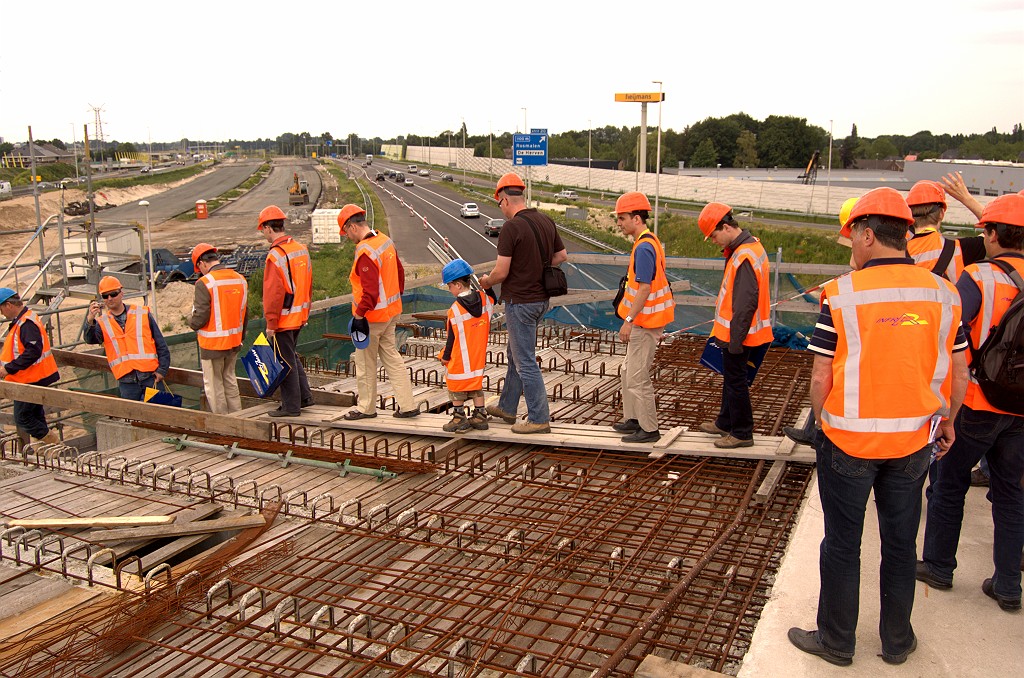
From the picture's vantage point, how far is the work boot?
6.69 meters

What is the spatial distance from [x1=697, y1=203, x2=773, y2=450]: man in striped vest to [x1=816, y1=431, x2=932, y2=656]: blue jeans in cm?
228

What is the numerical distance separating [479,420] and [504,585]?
8.67 ft

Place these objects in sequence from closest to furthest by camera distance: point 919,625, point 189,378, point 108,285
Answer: point 919,625 < point 108,285 < point 189,378

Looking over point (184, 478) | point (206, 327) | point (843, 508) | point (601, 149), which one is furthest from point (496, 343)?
point (601, 149)

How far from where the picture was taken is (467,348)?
6648mm

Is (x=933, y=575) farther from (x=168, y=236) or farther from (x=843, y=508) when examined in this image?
(x=168, y=236)

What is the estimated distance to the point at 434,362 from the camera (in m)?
9.97

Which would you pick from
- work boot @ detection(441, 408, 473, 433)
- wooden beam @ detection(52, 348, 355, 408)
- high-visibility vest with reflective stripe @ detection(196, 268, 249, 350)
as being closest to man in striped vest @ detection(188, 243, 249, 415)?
high-visibility vest with reflective stripe @ detection(196, 268, 249, 350)

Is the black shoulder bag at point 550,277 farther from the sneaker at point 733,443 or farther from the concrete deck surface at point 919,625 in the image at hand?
the concrete deck surface at point 919,625

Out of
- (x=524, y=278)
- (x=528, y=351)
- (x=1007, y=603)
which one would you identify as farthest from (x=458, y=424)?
(x=1007, y=603)

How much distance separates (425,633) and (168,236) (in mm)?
51981

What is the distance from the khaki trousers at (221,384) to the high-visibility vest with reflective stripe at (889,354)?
20.1 feet

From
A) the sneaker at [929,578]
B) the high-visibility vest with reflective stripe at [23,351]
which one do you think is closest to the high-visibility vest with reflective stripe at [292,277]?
the high-visibility vest with reflective stripe at [23,351]

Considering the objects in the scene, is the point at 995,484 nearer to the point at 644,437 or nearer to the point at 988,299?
the point at 988,299
